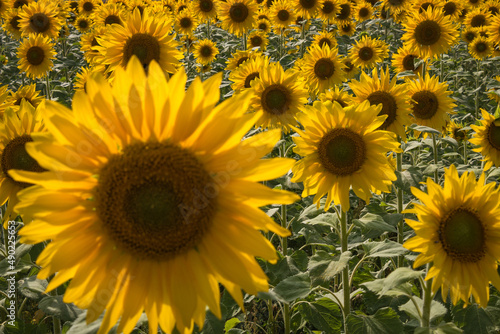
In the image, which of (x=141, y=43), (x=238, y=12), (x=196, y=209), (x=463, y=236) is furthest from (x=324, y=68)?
(x=196, y=209)

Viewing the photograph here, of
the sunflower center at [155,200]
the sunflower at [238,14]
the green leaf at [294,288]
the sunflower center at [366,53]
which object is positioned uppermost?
the sunflower at [238,14]

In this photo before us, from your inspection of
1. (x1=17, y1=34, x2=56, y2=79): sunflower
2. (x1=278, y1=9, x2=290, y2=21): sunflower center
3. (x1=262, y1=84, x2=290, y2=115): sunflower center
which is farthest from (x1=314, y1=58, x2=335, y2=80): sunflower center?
(x1=17, y1=34, x2=56, y2=79): sunflower

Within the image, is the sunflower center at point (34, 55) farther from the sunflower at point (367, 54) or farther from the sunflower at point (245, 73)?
the sunflower at point (367, 54)

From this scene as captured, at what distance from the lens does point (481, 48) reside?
996 cm

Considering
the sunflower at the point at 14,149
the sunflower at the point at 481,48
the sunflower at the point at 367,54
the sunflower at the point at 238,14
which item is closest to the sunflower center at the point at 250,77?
the sunflower at the point at 14,149

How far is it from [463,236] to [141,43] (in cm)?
278

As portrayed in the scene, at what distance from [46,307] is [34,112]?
1296 millimetres

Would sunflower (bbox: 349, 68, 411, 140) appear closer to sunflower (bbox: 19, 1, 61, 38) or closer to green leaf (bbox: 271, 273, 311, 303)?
green leaf (bbox: 271, 273, 311, 303)

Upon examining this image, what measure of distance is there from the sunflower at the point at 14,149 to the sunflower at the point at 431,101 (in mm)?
4162

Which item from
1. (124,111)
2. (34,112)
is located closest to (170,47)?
(34,112)

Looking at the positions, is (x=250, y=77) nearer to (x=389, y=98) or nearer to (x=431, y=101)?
(x=389, y=98)

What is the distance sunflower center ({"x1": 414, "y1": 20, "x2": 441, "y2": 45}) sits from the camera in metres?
7.00

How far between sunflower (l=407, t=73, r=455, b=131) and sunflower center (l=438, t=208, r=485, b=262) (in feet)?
9.20

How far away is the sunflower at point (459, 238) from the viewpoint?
7.84ft
